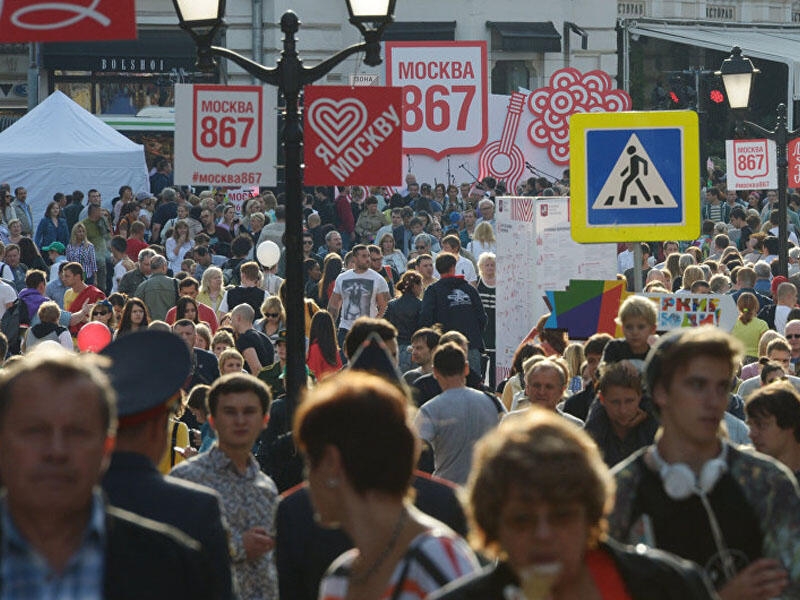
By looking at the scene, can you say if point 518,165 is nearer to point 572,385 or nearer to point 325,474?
point 572,385

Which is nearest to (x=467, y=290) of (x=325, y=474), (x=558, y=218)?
(x=558, y=218)

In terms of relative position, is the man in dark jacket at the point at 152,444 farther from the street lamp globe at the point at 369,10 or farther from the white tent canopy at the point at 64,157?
the white tent canopy at the point at 64,157

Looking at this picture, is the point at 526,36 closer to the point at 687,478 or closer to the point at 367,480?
the point at 687,478

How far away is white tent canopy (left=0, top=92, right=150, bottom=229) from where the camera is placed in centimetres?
2744

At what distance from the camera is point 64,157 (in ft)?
90.0

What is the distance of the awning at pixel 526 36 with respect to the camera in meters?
41.5

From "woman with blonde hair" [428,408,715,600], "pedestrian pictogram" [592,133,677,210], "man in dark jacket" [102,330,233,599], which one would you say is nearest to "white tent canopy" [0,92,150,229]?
"pedestrian pictogram" [592,133,677,210]

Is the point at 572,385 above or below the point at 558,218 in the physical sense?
below

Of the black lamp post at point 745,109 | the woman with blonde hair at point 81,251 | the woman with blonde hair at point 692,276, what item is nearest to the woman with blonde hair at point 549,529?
the woman with blonde hair at point 692,276

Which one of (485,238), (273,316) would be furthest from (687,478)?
(485,238)

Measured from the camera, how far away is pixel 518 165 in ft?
102

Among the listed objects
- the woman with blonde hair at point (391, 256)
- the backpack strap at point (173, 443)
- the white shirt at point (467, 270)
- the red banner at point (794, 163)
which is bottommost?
the backpack strap at point (173, 443)

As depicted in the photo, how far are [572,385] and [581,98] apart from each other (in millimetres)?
20202

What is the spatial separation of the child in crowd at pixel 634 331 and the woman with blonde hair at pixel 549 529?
200 inches
